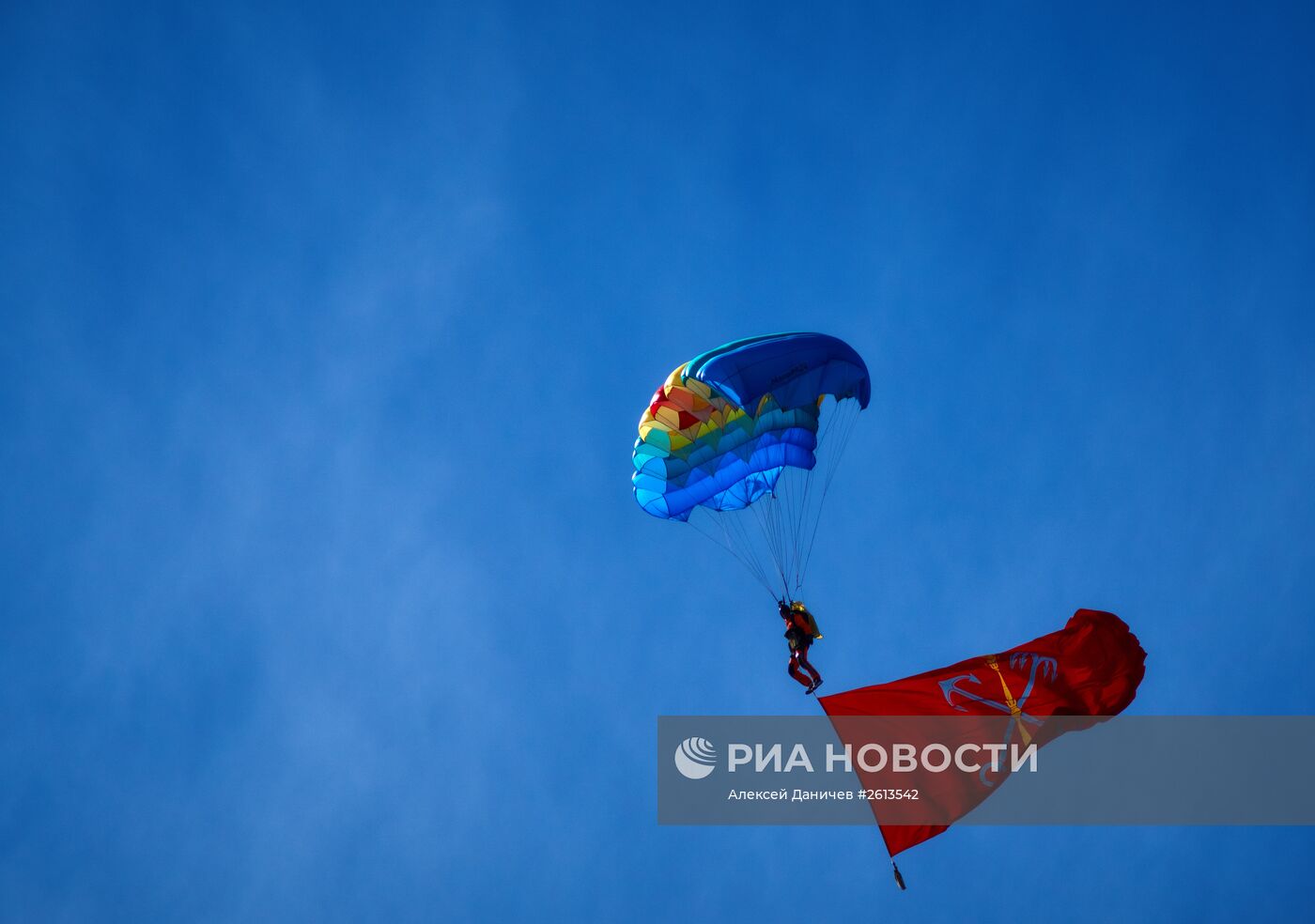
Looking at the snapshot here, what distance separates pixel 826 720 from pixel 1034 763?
341 centimetres

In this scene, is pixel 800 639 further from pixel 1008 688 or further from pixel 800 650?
pixel 1008 688

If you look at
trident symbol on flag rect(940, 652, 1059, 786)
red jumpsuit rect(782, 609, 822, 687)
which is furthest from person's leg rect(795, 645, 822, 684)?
trident symbol on flag rect(940, 652, 1059, 786)

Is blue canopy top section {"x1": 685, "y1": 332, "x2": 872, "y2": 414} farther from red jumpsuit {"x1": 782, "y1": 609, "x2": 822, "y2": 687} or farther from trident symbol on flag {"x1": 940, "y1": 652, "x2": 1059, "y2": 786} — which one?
trident symbol on flag {"x1": 940, "y1": 652, "x2": 1059, "y2": 786}

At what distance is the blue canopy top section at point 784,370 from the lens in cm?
1543

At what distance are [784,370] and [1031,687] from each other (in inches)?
244

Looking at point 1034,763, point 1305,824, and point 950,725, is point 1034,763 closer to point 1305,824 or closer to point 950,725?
point 950,725

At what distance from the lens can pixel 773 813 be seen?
2975 centimetres

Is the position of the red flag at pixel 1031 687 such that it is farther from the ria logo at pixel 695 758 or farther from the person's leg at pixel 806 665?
the ria logo at pixel 695 758

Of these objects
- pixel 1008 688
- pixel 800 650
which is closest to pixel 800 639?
pixel 800 650

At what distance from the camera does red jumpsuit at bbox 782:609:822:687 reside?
50.2ft

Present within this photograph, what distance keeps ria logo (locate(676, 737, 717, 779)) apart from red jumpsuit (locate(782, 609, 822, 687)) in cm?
339

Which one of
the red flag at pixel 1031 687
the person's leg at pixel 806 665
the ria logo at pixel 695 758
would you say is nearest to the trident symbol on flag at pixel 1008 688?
the red flag at pixel 1031 687

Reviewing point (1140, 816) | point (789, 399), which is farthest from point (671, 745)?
point (1140, 816)

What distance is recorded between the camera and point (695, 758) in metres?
18.4
